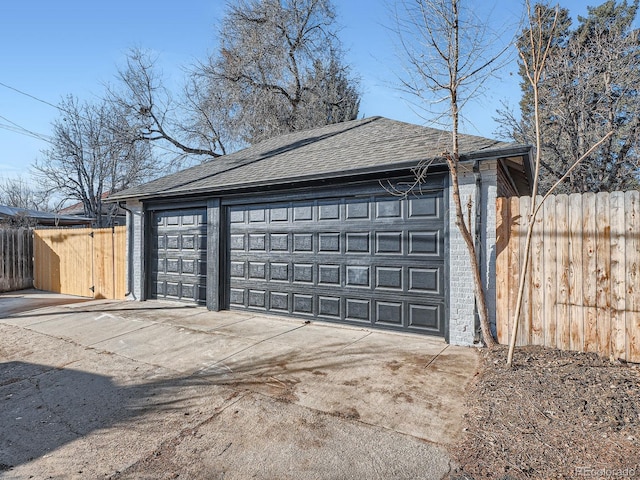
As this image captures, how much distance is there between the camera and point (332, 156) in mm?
7621

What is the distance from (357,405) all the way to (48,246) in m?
12.9

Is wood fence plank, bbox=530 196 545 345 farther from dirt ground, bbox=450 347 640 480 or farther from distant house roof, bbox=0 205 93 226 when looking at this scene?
distant house roof, bbox=0 205 93 226

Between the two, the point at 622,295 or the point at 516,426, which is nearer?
the point at 516,426

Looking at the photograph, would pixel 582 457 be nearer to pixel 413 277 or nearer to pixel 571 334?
pixel 571 334

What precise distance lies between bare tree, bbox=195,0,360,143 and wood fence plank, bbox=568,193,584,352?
15445 mm

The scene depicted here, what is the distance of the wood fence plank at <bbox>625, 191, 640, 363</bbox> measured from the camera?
4.30 meters

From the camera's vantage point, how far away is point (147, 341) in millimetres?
5945

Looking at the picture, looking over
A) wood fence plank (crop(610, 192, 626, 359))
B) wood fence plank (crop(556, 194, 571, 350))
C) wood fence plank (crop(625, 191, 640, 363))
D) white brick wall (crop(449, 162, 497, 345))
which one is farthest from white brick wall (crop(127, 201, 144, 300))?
wood fence plank (crop(625, 191, 640, 363))

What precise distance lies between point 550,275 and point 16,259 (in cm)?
1550

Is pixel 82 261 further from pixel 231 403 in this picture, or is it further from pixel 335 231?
pixel 231 403

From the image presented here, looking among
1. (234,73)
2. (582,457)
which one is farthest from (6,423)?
(234,73)

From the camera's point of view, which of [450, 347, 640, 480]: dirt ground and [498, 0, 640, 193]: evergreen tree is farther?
[498, 0, 640, 193]: evergreen tree

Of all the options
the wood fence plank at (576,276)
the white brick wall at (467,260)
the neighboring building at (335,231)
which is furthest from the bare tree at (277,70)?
the wood fence plank at (576,276)

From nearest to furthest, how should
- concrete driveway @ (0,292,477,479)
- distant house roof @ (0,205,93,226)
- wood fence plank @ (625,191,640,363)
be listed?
concrete driveway @ (0,292,477,479) < wood fence plank @ (625,191,640,363) < distant house roof @ (0,205,93,226)
